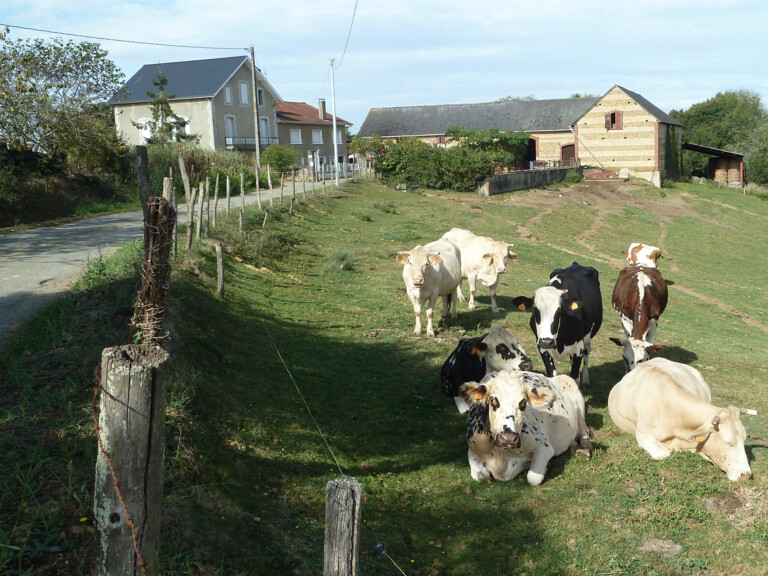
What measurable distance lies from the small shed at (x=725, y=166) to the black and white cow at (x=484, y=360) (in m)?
58.1

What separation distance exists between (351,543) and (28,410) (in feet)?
14.6

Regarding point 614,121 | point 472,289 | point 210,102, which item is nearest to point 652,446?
point 472,289

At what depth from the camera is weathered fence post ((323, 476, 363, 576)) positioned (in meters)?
3.16

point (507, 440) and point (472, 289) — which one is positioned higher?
point (472, 289)

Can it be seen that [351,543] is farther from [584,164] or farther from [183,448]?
[584,164]

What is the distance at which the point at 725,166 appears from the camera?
63062mm

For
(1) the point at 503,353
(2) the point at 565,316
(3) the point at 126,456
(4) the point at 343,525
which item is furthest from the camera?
(2) the point at 565,316

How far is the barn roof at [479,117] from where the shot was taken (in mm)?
63031

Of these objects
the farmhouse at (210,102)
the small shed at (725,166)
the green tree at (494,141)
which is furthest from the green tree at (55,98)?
the small shed at (725,166)

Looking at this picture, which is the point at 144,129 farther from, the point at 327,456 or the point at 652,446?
the point at 652,446

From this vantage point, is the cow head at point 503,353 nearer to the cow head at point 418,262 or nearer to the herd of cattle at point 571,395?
the herd of cattle at point 571,395

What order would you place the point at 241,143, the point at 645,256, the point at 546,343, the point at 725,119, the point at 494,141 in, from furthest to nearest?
the point at 725,119
the point at 494,141
the point at 241,143
the point at 645,256
the point at 546,343

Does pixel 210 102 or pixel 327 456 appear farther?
pixel 210 102

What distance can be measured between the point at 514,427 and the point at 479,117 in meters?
62.5
